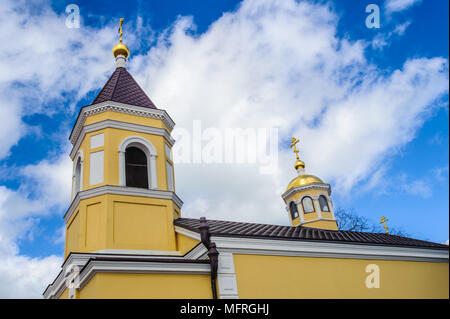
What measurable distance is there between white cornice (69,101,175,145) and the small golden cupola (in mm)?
9557

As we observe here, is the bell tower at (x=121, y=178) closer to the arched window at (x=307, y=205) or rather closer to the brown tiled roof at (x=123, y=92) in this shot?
the brown tiled roof at (x=123, y=92)

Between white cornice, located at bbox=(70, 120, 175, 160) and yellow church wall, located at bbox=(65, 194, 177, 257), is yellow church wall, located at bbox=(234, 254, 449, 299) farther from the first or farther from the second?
white cornice, located at bbox=(70, 120, 175, 160)

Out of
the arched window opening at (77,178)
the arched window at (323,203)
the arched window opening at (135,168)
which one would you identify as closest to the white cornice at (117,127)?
the arched window opening at (77,178)

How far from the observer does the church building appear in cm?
867

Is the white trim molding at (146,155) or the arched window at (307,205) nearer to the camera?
the white trim molding at (146,155)

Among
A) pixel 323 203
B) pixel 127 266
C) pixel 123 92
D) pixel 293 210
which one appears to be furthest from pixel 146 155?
pixel 323 203

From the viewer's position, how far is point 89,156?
467 inches

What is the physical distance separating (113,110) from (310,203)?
1176 centimetres

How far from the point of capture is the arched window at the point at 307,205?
1992 cm

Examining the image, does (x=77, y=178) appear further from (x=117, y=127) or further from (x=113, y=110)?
(x=113, y=110)

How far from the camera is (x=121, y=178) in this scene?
11.4 meters

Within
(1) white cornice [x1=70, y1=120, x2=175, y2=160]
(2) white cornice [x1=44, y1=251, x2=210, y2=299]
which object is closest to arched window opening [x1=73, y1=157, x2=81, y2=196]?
(1) white cornice [x1=70, y1=120, x2=175, y2=160]
